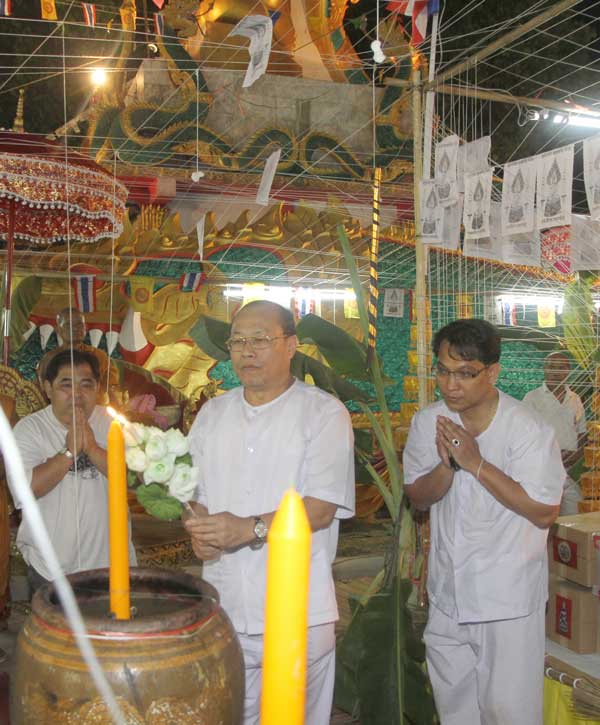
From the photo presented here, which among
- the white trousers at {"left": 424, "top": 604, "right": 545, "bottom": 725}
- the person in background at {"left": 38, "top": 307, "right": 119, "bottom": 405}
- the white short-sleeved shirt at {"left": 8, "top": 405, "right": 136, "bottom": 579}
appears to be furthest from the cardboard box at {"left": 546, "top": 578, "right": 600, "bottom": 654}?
the person in background at {"left": 38, "top": 307, "right": 119, "bottom": 405}

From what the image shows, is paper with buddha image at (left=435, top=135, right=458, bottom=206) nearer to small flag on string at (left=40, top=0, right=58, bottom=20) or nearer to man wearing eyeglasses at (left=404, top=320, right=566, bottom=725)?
man wearing eyeglasses at (left=404, top=320, right=566, bottom=725)

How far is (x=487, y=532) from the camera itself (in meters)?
2.23

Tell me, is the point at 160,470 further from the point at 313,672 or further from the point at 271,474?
the point at 313,672

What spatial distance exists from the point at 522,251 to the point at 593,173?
73 centimetres

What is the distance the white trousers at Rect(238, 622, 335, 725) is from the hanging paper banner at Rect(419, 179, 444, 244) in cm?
162

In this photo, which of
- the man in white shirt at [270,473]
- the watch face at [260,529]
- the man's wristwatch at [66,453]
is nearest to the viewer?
the watch face at [260,529]

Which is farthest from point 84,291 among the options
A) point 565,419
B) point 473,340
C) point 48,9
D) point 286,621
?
point 286,621

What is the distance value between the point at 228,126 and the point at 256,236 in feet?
2.93

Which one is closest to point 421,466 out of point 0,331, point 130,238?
point 0,331

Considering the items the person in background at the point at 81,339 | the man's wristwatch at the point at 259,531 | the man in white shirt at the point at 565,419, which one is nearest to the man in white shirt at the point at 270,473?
the man's wristwatch at the point at 259,531

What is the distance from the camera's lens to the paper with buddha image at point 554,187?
2.62 m

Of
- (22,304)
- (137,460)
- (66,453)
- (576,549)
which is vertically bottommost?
(576,549)

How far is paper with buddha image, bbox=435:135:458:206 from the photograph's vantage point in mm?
2982

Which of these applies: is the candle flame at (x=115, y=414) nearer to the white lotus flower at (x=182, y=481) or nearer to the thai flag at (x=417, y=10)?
the white lotus flower at (x=182, y=481)
